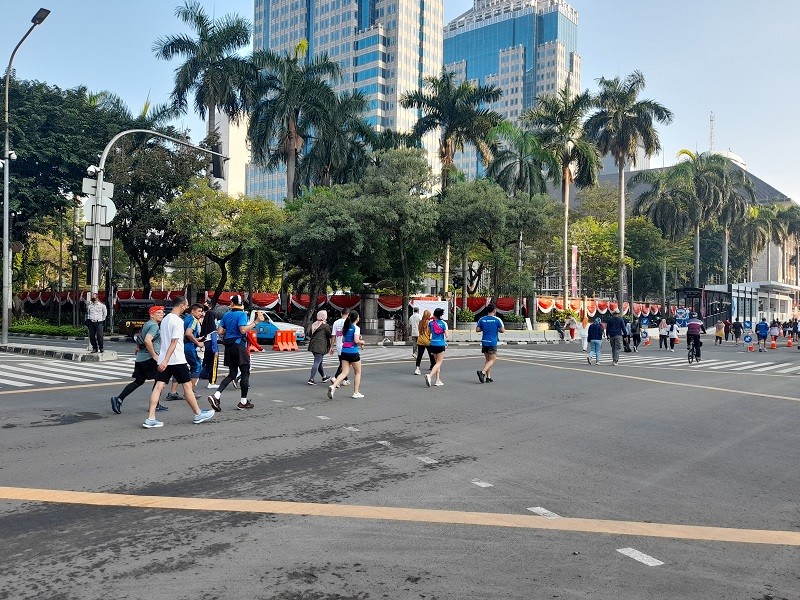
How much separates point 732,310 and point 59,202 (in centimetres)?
4879

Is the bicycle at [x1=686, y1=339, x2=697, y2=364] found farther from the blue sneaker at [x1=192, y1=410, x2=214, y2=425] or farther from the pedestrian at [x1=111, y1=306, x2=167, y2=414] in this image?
the pedestrian at [x1=111, y1=306, x2=167, y2=414]

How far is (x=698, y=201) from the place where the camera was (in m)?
61.6

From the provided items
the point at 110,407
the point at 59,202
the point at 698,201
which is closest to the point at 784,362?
the point at 110,407

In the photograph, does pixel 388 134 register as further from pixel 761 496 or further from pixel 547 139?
pixel 761 496

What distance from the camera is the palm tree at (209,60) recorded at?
40594 millimetres

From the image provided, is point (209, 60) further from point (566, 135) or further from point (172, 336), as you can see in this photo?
point (172, 336)

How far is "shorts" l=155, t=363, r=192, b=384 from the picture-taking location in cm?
890

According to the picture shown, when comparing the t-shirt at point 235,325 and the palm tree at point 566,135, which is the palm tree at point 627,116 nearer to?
the palm tree at point 566,135

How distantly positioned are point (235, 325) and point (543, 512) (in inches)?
266

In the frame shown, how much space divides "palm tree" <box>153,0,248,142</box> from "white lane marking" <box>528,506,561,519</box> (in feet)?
129

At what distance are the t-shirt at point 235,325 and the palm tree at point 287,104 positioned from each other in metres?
31.9

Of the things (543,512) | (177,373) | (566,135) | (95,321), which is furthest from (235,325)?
(566,135)

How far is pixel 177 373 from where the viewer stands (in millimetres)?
8922

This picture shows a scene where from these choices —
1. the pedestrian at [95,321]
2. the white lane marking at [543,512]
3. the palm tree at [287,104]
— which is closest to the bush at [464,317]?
the palm tree at [287,104]
